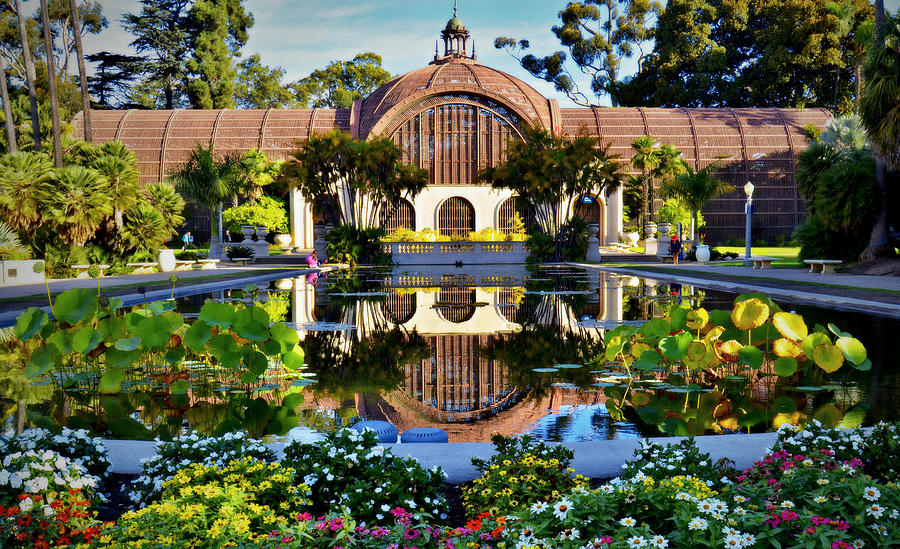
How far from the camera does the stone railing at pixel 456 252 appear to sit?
38.6 meters

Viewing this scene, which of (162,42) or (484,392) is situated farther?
(162,42)

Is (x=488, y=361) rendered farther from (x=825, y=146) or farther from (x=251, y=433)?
(x=825, y=146)

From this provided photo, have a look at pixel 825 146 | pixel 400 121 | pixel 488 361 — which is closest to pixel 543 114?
pixel 400 121

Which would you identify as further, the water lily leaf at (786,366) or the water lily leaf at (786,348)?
the water lily leaf at (786,348)

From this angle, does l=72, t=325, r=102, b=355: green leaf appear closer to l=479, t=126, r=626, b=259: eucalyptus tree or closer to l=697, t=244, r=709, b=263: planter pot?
l=479, t=126, r=626, b=259: eucalyptus tree

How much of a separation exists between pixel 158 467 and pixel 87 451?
0.60 metres

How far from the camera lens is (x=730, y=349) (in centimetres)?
694

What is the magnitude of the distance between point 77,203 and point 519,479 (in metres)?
24.9

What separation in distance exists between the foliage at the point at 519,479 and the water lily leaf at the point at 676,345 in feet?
10.2

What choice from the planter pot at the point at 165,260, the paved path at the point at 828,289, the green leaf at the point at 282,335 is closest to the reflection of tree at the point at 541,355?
the green leaf at the point at 282,335

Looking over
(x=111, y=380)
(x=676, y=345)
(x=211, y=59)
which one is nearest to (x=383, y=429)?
(x=111, y=380)

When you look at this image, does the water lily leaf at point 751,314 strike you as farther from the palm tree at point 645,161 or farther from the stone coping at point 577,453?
the palm tree at point 645,161

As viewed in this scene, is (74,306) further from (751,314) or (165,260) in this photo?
(165,260)

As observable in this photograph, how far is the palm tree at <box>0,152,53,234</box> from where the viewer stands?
75.7 feet
